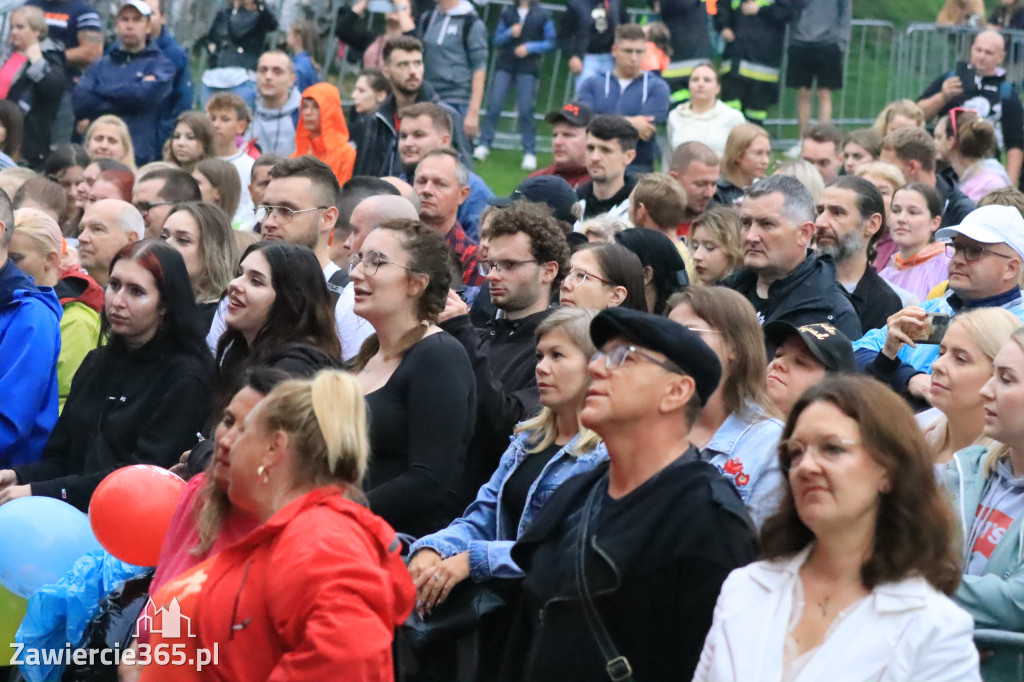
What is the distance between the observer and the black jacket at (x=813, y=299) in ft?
20.8

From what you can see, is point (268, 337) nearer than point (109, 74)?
Yes

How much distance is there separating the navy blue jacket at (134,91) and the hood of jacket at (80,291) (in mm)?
6007

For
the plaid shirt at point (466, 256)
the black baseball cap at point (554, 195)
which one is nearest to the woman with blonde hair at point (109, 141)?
the plaid shirt at point (466, 256)

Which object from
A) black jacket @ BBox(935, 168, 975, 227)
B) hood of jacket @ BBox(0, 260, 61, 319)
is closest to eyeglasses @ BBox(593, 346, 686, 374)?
hood of jacket @ BBox(0, 260, 61, 319)

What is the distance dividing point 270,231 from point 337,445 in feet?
11.6

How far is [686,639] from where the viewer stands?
348cm

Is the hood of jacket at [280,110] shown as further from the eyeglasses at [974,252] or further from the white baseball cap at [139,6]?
the eyeglasses at [974,252]

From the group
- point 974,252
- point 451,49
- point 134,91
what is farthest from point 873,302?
point 134,91

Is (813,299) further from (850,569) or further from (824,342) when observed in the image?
(850,569)

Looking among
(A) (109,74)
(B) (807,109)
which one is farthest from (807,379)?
(B) (807,109)

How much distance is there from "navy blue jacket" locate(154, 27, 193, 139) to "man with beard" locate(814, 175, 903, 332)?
7393mm

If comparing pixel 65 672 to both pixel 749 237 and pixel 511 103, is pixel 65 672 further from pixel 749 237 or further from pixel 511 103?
pixel 511 103

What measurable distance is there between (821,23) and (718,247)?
828cm

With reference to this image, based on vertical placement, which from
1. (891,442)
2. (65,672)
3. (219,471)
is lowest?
(65,672)
